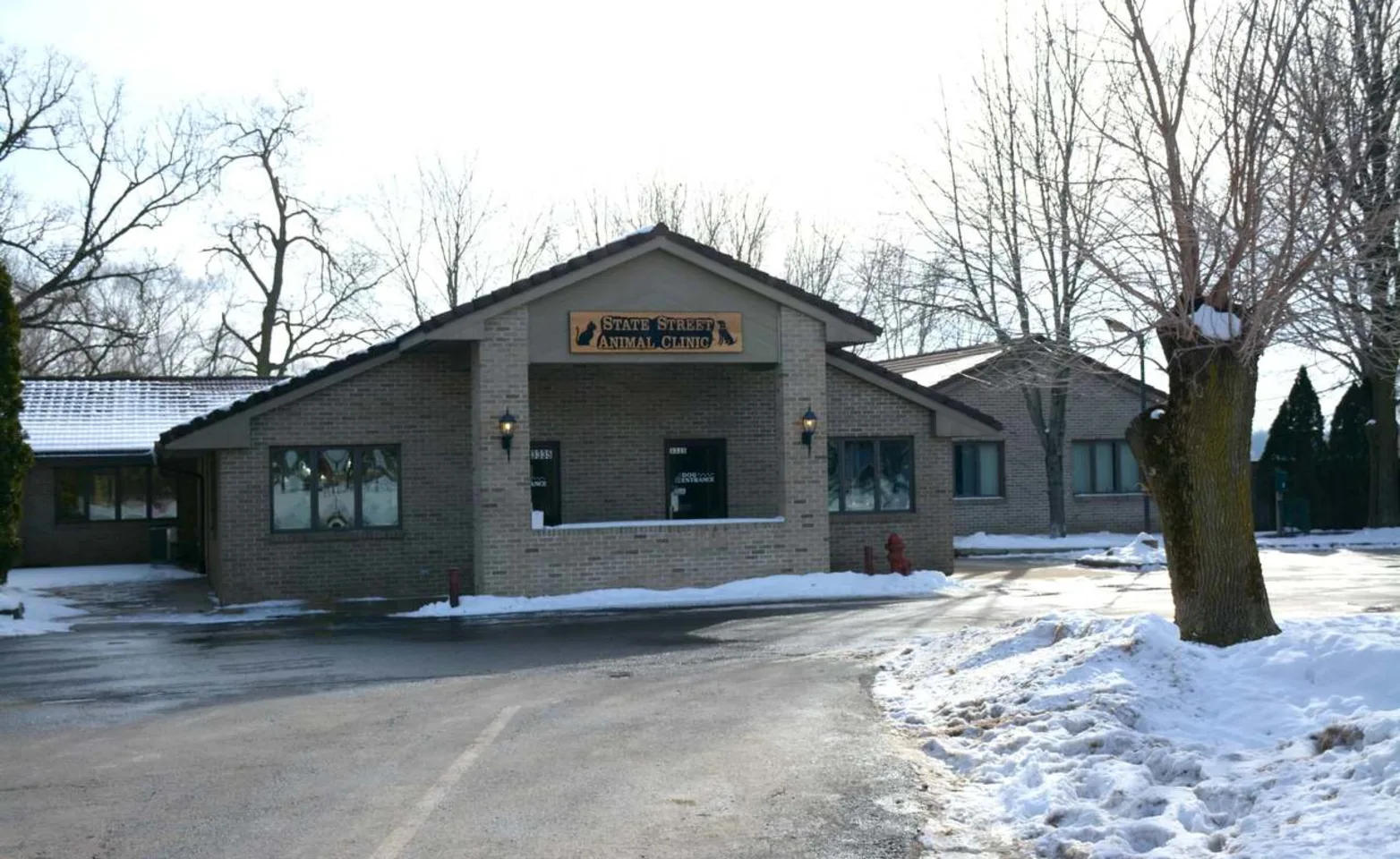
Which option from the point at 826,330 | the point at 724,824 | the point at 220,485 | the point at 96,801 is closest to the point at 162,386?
the point at 220,485

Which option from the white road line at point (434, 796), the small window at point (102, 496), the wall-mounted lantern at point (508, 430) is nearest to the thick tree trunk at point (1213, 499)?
the white road line at point (434, 796)

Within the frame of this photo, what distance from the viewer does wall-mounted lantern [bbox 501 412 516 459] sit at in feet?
Answer: 72.4

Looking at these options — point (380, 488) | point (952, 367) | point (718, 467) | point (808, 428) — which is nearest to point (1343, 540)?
point (952, 367)

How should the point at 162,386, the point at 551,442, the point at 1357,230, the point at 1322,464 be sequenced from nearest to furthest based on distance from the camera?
the point at 1357,230, the point at 551,442, the point at 162,386, the point at 1322,464

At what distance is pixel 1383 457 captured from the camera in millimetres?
37250

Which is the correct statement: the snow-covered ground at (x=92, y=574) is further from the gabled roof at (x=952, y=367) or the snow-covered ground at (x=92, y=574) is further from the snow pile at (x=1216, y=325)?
the snow pile at (x=1216, y=325)

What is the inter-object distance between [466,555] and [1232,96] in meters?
16.5

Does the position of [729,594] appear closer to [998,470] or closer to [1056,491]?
[1056,491]

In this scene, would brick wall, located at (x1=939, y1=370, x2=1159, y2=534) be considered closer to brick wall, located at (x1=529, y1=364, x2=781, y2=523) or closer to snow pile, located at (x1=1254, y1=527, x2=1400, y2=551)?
snow pile, located at (x1=1254, y1=527, x2=1400, y2=551)

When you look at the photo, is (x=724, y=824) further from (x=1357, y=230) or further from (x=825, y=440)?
(x=825, y=440)

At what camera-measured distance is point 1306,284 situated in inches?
434

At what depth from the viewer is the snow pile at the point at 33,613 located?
1934cm

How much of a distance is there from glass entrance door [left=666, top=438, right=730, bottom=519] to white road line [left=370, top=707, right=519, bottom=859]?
15.0m

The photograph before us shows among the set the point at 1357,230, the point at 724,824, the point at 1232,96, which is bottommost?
the point at 724,824
